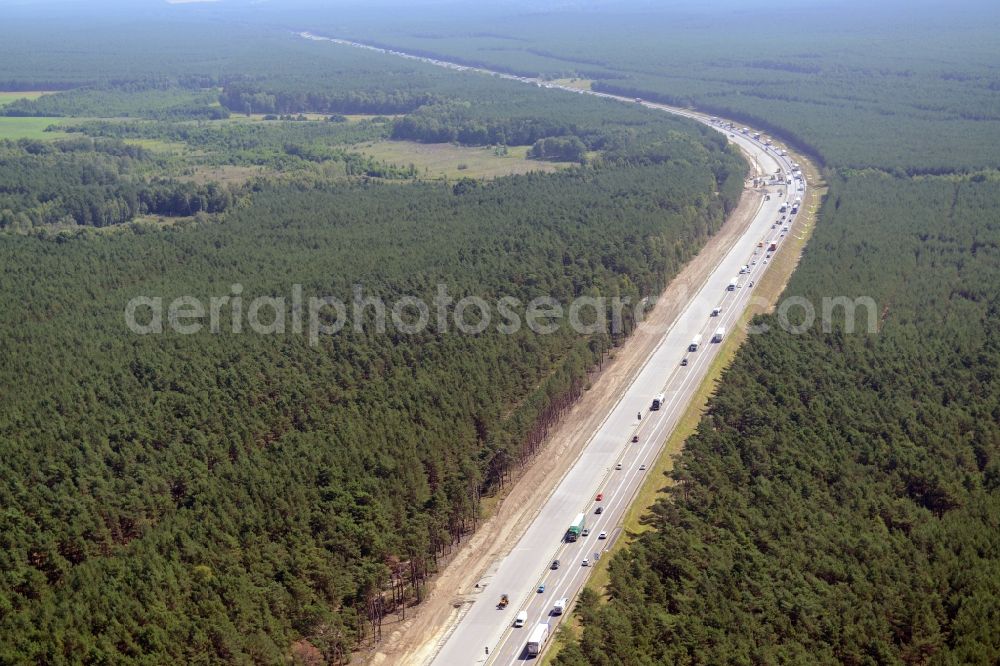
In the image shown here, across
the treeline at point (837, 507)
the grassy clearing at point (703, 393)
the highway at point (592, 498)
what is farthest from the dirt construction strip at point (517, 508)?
the treeline at point (837, 507)

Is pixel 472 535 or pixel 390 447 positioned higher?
pixel 390 447

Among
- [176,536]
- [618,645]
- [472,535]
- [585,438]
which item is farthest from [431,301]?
[618,645]

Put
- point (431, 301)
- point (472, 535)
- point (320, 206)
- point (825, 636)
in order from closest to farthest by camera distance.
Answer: point (825, 636), point (472, 535), point (431, 301), point (320, 206)

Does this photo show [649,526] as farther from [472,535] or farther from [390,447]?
[390,447]

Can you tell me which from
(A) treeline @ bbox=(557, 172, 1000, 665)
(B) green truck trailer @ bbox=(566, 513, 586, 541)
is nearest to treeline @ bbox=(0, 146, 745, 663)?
(B) green truck trailer @ bbox=(566, 513, 586, 541)

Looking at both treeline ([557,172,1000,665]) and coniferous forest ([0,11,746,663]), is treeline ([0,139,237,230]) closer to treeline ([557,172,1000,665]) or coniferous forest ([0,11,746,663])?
coniferous forest ([0,11,746,663])

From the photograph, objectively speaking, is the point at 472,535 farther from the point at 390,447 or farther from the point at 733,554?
the point at 733,554

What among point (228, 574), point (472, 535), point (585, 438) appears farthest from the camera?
point (585, 438)

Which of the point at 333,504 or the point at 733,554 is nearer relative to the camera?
the point at 733,554
